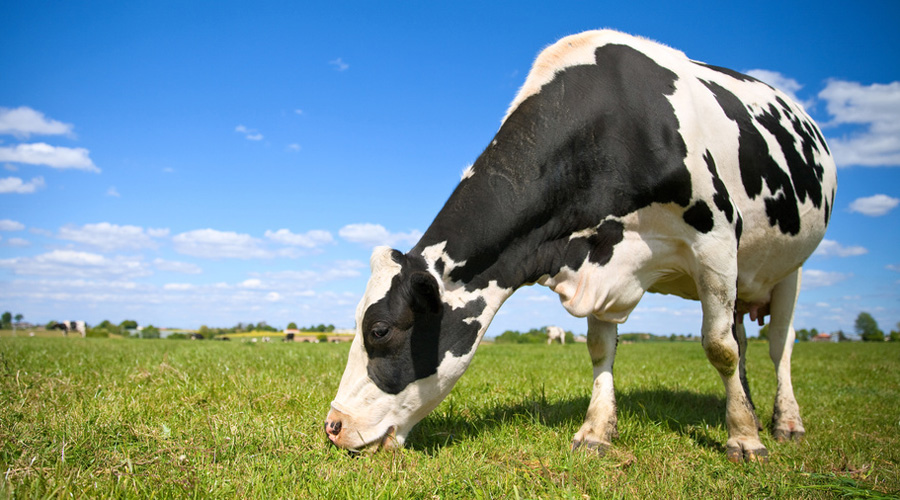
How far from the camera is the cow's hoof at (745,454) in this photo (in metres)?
4.61

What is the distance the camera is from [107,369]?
24.7 feet

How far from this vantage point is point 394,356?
4168 mm

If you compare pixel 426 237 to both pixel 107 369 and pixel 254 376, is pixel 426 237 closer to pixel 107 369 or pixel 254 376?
pixel 254 376

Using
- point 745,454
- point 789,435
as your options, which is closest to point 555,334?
point 789,435

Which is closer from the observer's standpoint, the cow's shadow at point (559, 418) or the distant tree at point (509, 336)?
the cow's shadow at point (559, 418)

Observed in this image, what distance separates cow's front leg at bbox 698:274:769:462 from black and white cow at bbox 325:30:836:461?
0.01m

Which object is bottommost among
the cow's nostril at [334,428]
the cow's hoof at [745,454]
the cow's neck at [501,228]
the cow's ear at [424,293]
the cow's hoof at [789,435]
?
the cow's hoof at [789,435]

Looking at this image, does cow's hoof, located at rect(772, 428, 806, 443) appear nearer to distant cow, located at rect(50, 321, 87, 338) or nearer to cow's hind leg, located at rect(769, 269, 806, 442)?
cow's hind leg, located at rect(769, 269, 806, 442)

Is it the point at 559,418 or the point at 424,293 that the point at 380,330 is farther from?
the point at 559,418

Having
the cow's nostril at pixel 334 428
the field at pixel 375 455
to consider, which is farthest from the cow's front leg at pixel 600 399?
the cow's nostril at pixel 334 428

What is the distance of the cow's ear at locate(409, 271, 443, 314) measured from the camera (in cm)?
390

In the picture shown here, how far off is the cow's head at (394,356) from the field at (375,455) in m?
0.24

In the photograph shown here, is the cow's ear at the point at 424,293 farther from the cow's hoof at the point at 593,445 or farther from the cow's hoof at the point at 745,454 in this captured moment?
the cow's hoof at the point at 745,454

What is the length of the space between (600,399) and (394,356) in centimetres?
194
